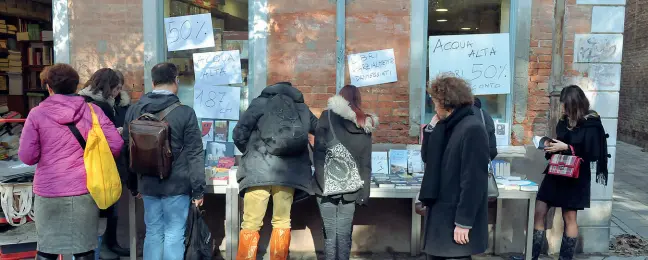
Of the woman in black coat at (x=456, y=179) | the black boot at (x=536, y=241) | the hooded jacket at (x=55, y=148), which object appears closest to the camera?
the woman in black coat at (x=456, y=179)

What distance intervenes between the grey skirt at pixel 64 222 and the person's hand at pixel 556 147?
3.87 m

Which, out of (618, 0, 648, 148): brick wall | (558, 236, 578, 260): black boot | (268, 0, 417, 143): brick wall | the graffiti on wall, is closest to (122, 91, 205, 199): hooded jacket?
(268, 0, 417, 143): brick wall

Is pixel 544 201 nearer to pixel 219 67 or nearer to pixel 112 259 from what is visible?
pixel 219 67

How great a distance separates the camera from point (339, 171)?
448 cm

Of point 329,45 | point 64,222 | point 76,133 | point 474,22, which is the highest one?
point 474,22

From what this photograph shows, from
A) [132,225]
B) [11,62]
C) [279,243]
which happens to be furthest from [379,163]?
[11,62]

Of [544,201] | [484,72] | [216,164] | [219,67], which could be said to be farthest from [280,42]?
[544,201]

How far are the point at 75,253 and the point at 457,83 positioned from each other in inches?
119

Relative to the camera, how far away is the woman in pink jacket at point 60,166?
3.85m

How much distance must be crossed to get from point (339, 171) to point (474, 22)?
8.01 feet

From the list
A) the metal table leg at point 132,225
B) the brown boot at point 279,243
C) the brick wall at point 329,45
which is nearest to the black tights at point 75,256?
the metal table leg at point 132,225

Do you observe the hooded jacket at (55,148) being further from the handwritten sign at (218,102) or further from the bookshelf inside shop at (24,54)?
the bookshelf inside shop at (24,54)

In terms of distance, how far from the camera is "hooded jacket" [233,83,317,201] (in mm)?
4488

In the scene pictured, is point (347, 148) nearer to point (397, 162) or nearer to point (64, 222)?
point (397, 162)
